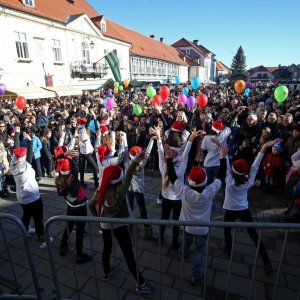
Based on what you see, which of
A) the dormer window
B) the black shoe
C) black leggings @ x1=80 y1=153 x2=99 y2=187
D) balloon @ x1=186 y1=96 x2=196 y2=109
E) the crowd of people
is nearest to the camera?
the crowd of people

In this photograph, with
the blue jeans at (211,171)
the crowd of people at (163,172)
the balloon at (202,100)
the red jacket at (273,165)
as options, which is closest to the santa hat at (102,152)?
the crowd of people at (163,172)

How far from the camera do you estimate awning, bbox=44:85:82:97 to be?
19513mm

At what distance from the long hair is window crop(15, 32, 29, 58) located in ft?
57.2

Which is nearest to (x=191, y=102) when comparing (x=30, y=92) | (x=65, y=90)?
(x=30, y=92)

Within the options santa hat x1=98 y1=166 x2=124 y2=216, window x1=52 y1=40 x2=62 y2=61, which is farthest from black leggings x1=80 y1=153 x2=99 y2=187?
window x1=52 y1=40 x2=62 y2=61

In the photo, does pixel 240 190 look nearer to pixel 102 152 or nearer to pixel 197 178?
pixel 197 178

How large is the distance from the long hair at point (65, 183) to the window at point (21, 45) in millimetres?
17426

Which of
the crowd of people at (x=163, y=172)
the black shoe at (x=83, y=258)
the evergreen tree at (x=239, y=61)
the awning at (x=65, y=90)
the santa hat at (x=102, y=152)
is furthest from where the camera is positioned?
the evergreen tree at (x=239, y=61)

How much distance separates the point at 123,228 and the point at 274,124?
5778 mm

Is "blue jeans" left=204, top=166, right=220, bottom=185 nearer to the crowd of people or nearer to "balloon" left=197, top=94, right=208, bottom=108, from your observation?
the crowd of people

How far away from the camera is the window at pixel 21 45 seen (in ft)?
57.0

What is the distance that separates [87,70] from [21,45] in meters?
7.45

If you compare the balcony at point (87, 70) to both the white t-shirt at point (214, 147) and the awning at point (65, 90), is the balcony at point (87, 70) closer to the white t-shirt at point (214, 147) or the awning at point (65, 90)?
the awning at point (65, 90)

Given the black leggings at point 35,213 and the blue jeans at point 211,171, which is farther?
the blue jeans at point 211,171
